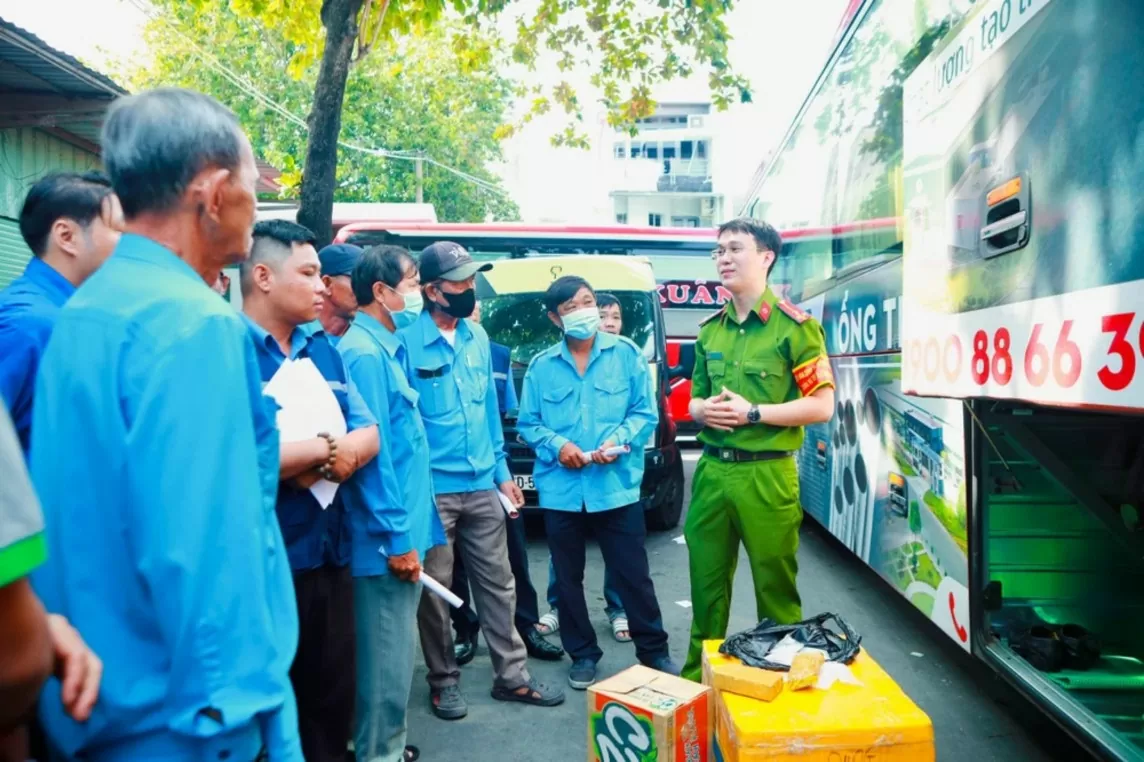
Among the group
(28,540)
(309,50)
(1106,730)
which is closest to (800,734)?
(1106,730)

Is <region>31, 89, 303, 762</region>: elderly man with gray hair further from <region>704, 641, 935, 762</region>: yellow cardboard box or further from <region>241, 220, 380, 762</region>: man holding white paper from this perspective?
<region>704, 641, 935, 762</region>: yellow cardboard box

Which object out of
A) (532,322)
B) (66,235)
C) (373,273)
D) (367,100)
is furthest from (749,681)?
(367,100)

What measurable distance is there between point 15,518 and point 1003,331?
97.1 inches

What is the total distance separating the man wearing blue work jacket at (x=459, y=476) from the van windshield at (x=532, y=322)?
3177 millimetres

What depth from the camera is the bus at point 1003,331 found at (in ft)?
6.91

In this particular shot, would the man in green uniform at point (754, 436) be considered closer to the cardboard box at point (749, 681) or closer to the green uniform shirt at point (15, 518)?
the cardboard box at point (749, 681)

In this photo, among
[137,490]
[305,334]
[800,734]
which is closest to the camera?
[137,490]

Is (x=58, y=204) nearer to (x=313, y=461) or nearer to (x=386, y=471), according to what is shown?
(x=313, y=461)

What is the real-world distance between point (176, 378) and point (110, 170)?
42cm

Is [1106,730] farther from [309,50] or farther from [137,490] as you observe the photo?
[309,50]

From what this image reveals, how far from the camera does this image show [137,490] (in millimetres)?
1228

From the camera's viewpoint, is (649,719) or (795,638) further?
(795,638)

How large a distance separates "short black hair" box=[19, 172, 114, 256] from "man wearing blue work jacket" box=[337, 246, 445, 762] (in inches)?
32.4

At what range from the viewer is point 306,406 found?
2377 mm
